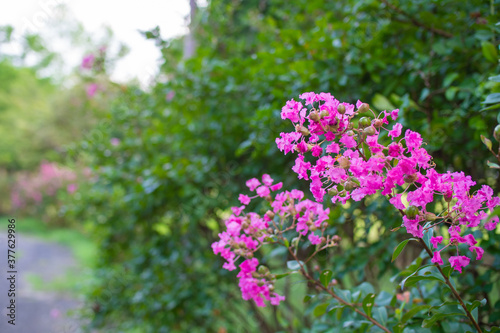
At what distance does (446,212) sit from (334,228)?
759 millimetres

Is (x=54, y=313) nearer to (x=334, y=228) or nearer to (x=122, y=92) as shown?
(x=122, y=92)

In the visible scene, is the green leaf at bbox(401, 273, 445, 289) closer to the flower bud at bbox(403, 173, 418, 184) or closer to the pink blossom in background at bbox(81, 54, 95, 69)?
the flower bud at bbox(403, 173, 418, 184)

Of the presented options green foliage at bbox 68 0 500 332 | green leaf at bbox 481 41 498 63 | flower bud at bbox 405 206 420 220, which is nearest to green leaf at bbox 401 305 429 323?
green foliage at bbox 68 0 500 332

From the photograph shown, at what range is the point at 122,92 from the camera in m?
2.62

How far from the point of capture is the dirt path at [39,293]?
13.5 ft

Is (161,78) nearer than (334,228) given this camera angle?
No

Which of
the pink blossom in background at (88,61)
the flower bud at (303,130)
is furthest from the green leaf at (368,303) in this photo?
the pink blossom in background at (88,61)

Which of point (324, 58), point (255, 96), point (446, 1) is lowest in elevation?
point (446, 1)

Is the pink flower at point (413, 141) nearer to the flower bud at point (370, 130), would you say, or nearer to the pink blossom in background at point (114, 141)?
the flower bud at point (370, 130)

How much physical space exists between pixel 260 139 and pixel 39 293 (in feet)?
17.0

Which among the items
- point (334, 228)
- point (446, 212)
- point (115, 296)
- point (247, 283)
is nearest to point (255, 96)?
point (334, 228)

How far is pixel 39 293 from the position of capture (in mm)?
5285

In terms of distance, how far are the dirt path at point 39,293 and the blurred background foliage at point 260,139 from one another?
3.85 feet

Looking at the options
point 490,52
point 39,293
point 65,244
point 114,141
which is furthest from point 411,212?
point 65,244
